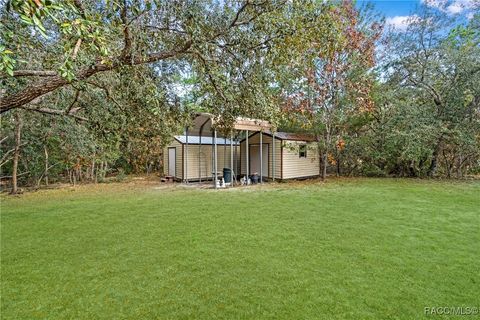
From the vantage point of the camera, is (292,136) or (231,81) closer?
(231,81)

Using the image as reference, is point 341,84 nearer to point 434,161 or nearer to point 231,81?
point 434,161

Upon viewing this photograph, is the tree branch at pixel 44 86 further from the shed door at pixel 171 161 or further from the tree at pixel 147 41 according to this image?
the shed door at pixel 171 161

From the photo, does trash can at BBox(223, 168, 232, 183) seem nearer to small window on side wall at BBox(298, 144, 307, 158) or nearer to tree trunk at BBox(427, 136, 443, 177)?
small window on side wall at BBox(298, 144, 307, 158)

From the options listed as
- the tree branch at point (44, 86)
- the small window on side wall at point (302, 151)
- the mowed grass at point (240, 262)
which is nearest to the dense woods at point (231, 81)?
the tree branch at point (44, 86)

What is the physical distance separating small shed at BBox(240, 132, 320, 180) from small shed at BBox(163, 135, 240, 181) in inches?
49.5

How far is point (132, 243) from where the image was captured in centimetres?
384

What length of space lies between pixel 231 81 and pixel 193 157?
8.41 m

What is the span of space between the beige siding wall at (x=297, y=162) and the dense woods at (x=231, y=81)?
0.58 metres

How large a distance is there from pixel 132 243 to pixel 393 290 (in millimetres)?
3281

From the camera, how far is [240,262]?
3170mm

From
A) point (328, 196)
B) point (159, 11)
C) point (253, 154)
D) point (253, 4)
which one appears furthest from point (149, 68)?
point (253, 154)

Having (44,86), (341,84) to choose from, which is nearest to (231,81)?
(44,86)

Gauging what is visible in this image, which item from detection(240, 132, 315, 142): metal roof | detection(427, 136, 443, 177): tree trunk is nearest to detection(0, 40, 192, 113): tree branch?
detection(240, 132, 315, 142): metal roof

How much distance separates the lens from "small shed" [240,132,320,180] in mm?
11295
